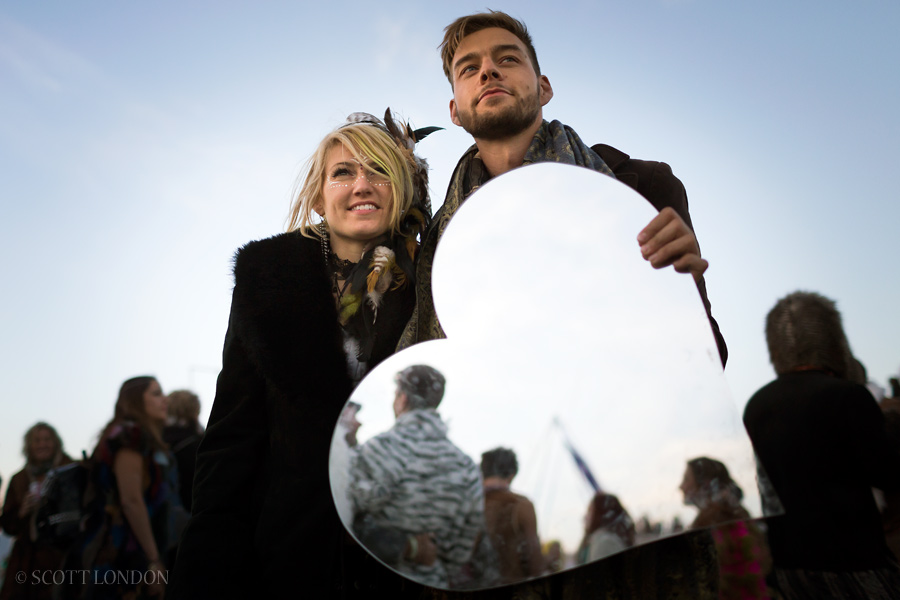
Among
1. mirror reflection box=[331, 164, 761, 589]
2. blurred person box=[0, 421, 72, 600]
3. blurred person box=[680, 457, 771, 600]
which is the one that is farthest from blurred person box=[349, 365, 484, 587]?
blurred person box=[0, 421, 72, 600]

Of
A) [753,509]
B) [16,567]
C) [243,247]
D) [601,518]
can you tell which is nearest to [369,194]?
[243,247]

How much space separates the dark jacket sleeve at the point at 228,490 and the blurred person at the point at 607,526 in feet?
2.99

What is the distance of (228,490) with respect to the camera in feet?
4.94

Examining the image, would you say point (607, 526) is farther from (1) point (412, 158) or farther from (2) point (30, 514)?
(2) point (30, 514)

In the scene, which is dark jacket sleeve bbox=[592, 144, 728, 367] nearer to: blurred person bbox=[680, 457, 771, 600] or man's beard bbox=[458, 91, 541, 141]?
man's beard bbox=[458, 91, 541, 141]

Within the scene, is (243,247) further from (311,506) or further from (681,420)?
(681,420)

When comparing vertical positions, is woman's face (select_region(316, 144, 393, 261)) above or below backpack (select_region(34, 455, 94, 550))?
above

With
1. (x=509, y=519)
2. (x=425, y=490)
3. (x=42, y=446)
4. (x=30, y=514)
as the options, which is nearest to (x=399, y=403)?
(x=425, y=490)

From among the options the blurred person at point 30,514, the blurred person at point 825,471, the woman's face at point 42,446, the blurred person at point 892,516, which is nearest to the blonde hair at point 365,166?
the blurred person at point 825,471

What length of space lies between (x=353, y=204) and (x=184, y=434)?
89.3 inches

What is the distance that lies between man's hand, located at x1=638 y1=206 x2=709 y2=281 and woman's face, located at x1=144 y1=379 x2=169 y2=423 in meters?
2.77

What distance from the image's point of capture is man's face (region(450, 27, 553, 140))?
67.5 inches

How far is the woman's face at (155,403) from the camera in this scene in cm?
303

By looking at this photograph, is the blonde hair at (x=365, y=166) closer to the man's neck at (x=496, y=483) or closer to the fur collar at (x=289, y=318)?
the fur collar at (x=289, y=318)
